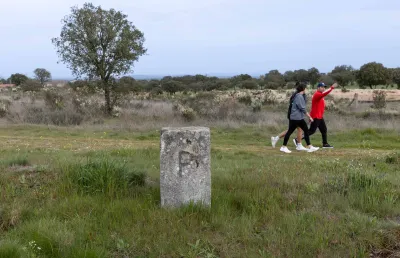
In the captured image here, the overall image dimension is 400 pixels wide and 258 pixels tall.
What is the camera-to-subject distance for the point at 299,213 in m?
4.59

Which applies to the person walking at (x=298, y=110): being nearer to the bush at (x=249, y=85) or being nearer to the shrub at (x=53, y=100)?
the shrub at (x=53, y=100)

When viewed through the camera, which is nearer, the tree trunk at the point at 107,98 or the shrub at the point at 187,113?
the shrub at the point at 187,113

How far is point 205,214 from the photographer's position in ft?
14.9

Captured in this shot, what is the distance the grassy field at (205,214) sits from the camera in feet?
12.7

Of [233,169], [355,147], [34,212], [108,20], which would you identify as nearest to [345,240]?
[233,169]

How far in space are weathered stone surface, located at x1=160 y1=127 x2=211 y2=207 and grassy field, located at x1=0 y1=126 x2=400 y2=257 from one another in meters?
0.18

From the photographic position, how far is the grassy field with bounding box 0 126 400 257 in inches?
152

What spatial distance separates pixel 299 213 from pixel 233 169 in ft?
7.77

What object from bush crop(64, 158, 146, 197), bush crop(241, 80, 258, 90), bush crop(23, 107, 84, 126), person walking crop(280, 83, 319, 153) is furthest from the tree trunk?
bush crop(241, 80, 258, 90)

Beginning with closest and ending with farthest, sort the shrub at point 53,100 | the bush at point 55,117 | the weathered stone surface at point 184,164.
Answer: the weathered stone surface at point 184,164
the bush at point 55,117
the shrub at point 53,100

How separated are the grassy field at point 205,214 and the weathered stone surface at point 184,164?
18 cm

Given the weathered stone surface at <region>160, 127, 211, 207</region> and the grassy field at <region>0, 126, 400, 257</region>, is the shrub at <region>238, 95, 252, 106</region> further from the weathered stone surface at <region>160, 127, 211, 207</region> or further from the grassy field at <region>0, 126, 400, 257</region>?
the weathered stone surface at <region>160, 127, 211, 207</region>

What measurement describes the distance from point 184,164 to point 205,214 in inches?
24.9

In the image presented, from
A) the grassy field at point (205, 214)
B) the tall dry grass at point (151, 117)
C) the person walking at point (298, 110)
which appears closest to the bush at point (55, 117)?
the tall dry grass at point (151, 117)
